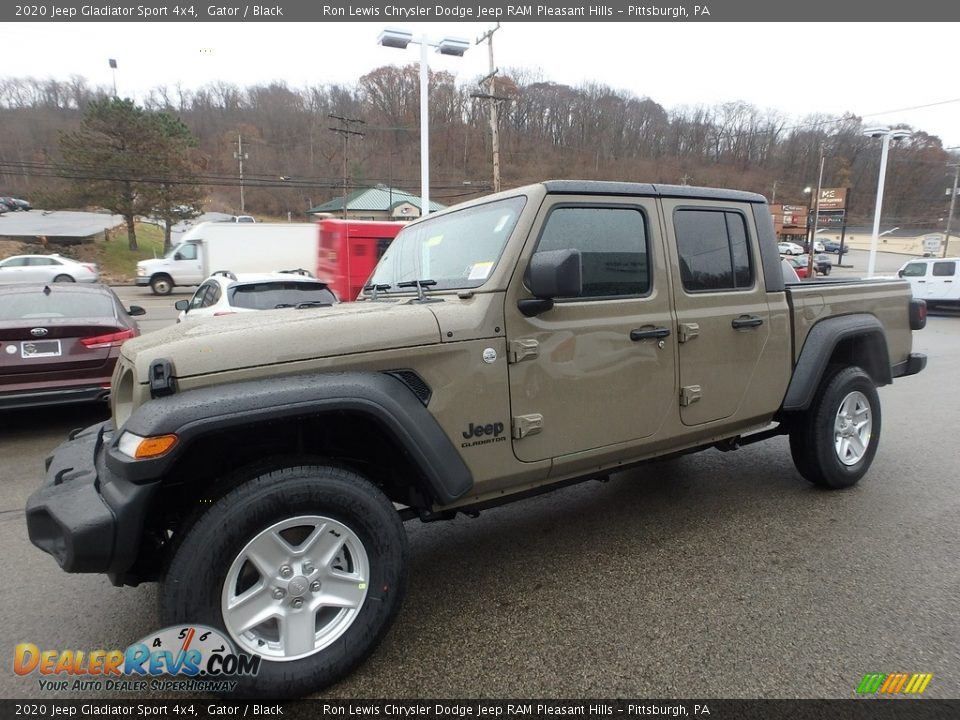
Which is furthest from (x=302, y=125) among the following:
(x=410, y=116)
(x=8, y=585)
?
(x=8, y=585)

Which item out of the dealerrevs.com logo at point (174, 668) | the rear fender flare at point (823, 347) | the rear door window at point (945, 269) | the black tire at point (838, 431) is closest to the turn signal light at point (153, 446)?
the dealerrevs.com logo at point (174, 668)

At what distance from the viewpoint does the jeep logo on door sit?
2496 mm

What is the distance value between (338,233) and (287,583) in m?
13.7

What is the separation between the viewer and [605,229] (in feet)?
9.89

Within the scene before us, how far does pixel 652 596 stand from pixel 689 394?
3.60 ft

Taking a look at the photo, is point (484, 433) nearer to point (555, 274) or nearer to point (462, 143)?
point (555, 274)

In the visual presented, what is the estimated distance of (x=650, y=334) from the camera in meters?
3.02

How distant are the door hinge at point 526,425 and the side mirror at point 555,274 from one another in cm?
56

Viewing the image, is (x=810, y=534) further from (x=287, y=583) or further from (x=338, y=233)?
(x=338, y=233)

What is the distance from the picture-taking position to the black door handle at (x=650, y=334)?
2.97m

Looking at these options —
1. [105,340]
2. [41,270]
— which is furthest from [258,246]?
[105,340]

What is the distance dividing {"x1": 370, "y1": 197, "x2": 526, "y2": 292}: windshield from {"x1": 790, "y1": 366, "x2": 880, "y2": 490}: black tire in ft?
8.59

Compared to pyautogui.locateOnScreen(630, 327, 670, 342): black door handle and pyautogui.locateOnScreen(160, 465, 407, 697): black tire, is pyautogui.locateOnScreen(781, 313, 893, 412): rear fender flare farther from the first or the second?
pyautogui.locateOnScreen(160, 465, 407, 697): black tire

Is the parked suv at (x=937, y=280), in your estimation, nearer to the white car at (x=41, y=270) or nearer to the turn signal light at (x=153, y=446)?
the turn signal light at (x=153, y=446)
